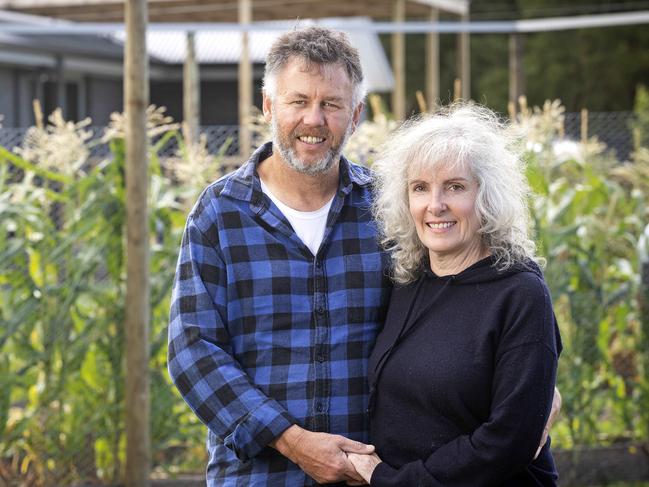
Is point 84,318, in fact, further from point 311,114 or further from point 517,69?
point 517,69

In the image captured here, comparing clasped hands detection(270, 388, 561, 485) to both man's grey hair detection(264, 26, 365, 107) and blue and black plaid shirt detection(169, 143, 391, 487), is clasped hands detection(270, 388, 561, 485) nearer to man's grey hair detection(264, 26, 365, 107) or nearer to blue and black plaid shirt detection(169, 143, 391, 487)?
blue and black plaid shirt detection(169, 143, 391, 487)

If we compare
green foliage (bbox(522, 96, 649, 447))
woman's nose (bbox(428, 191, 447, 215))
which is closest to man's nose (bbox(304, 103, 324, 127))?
woman's nose (bbox(428, 191, 447, 215))

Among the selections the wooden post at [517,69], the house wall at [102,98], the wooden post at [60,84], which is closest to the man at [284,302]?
the wooden post at [517,69]

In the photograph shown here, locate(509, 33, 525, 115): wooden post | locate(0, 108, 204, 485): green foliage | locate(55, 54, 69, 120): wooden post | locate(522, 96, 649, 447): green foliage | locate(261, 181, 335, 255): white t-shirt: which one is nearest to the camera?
locate(261, 181, 335, 255): white t-shirt

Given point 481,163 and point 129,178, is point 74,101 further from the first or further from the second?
point 481,163

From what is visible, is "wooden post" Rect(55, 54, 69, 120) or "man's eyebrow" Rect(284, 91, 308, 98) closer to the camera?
"man's eyebrow" Rect(284, 91, 308, 98)

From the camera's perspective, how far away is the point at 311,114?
2.40 m

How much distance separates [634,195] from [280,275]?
320 cm

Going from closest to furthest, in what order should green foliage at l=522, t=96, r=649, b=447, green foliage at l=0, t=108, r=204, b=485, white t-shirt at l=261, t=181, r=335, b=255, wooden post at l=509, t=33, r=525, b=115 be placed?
white t-shirt at l=261, t=181, r=335, b=255
green foliage at l=0, t=108, r=204, b=485
green foliage at l=522, t=96, r=649, b=447
wooden post at l=509, t=33, r=525, b=115

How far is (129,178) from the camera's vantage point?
403cm

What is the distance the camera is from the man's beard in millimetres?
2432

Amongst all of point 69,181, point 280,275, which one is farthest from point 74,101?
point 280,275

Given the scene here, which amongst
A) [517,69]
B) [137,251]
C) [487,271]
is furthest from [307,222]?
[517,69]

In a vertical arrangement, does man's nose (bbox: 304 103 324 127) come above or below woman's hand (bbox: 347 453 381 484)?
above
